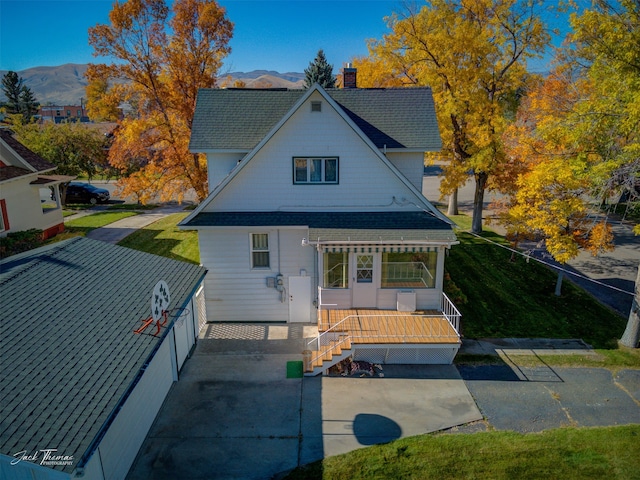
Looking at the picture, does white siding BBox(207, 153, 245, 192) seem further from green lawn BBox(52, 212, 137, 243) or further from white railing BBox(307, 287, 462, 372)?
green lawn BBox(52, 212, 137, 243)

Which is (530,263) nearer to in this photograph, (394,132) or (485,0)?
(394,132)

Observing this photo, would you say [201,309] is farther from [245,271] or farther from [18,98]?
[18,98]

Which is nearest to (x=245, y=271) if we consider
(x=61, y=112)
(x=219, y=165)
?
(x=219, y=165)

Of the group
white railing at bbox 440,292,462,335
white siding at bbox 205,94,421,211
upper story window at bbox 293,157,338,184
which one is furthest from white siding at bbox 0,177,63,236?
white railing at bbox 440,292,462,335

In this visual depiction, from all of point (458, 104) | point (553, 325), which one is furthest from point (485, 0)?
point (553, 325)

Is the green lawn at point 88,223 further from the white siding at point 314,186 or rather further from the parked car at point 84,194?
the white siding at point 314,186

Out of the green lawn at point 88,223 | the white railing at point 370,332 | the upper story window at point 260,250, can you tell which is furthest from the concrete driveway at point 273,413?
the green lawn at point 88,223
